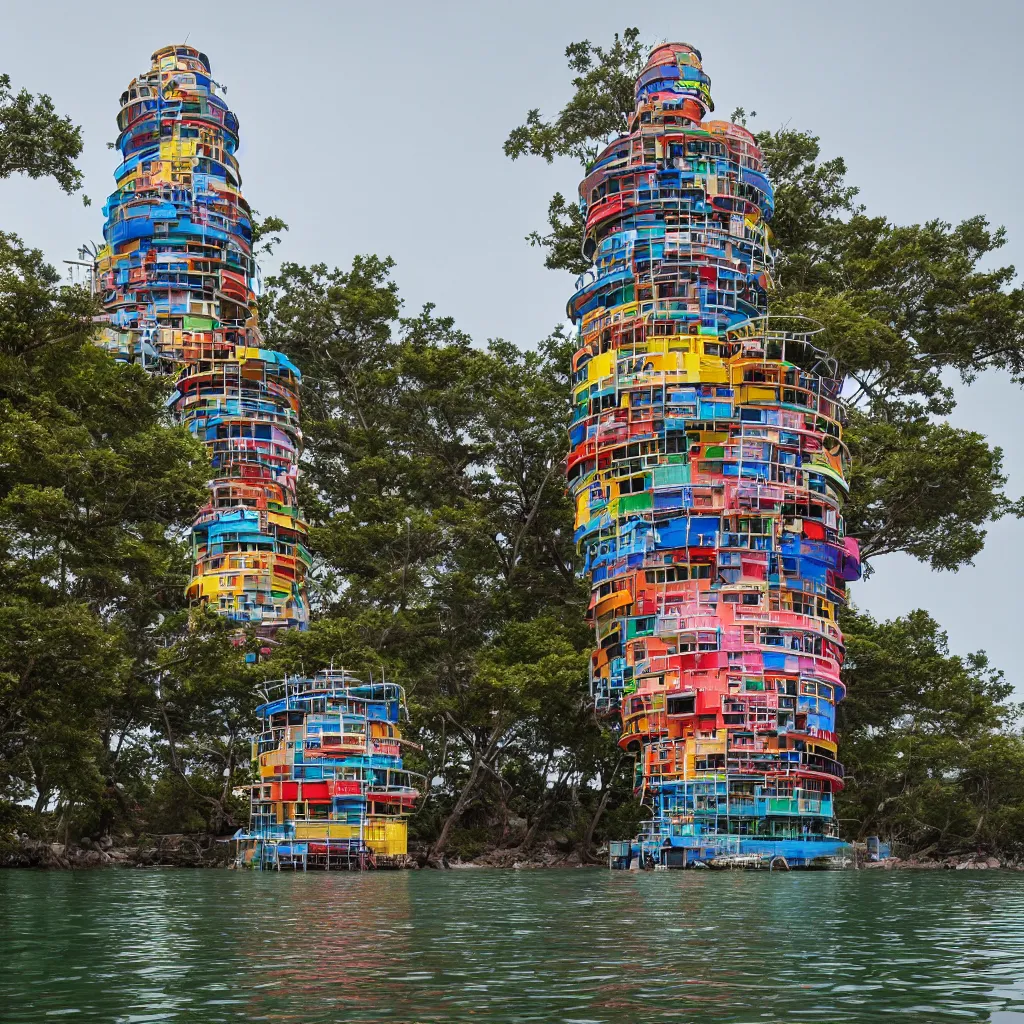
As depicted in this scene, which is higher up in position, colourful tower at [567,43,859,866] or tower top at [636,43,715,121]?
tower top at [636,43,715,121]

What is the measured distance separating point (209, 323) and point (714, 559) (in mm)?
40689

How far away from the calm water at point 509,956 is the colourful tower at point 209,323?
39017 mm

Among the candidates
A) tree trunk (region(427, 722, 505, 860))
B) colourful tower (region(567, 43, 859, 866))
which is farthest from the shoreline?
colourful tower (region(567, 43, 859, 866))

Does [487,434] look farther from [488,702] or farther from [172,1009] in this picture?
[172,1009]

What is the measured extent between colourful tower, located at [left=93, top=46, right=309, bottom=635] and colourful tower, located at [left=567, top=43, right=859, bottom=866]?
1802 cm

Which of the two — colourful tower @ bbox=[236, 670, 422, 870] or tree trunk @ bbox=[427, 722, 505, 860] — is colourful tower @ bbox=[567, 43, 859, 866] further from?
colourful tower @ bbox=[236, 670, 422, 870]

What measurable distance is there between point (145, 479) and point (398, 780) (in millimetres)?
21464

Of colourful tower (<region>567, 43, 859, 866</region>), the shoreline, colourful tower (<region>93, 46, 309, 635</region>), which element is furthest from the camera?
colourful tower (<region>93, 46, 309, 635</region>)

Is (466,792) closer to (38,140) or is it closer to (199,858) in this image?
(199,858)

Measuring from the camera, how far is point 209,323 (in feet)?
307

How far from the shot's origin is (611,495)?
71.1m

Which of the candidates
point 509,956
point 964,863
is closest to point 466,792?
point 964,863

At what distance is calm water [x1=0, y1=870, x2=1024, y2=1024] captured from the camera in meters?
18.5

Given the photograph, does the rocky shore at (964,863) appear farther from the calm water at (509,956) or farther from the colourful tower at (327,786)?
the calm water at (509,956)
